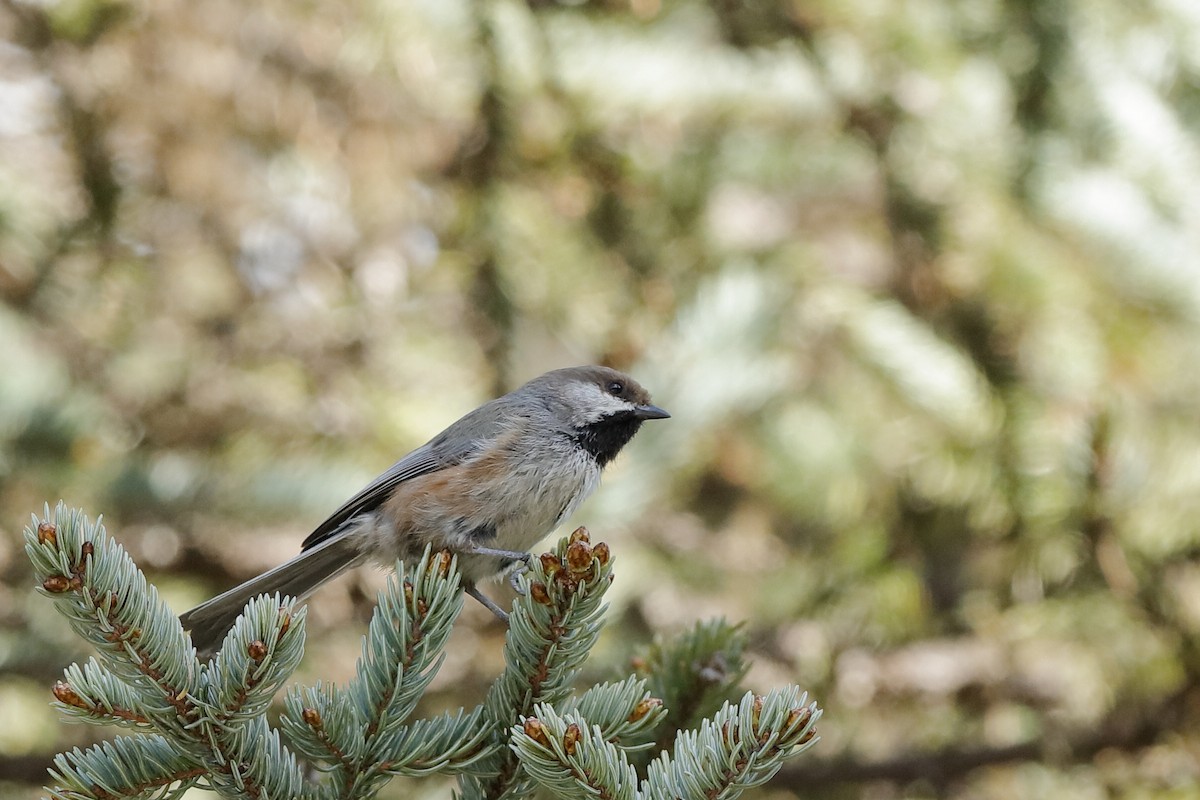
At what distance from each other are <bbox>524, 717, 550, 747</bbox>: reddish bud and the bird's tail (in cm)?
110

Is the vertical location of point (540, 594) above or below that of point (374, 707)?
above

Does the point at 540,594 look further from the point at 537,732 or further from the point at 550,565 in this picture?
the point at 537,732

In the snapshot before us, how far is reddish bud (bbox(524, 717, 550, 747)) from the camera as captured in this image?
1557mm

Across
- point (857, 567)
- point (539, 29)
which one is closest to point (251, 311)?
point (539, 29)

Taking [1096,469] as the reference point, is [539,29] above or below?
above

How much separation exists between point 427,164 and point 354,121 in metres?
0.46

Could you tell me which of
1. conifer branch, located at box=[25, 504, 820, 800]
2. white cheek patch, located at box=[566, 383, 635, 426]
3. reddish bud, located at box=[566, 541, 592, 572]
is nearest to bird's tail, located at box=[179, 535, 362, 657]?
conifer branch, located at box=[25, 504, 820, 800]

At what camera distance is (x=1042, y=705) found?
11.7 ft

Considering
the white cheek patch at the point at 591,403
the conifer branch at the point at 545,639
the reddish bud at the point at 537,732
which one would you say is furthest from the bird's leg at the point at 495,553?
the reddish bud at the point at 537,732

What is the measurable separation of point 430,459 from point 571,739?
1.89 meters

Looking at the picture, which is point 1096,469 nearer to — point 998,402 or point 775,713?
point 998,402

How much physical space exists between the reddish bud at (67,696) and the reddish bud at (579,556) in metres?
0.81

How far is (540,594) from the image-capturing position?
5.99 feet

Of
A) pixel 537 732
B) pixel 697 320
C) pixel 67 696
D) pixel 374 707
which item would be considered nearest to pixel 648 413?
pixel 697 320
